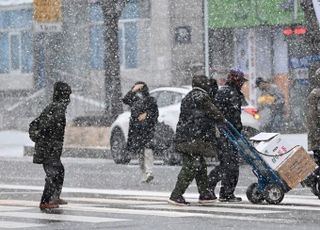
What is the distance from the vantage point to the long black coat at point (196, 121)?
15.8 meters

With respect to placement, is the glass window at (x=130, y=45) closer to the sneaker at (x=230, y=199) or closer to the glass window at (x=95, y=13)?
the glass window at (x=95, y=13)

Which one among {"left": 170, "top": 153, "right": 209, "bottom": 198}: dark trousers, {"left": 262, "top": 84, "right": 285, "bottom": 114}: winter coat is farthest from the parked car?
{"left": 170, "top": 153, "right": 209, "bottom": 198}: dark trousers

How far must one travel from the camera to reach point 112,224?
13305 mm

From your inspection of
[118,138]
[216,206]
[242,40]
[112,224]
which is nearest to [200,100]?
[216,206]

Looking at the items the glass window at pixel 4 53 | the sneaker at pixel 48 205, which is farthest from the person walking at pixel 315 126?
the glass window at pixel 4 53

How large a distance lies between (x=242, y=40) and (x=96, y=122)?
7399mm

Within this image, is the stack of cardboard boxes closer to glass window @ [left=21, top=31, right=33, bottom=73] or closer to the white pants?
the white pants

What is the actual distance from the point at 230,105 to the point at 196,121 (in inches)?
27.4

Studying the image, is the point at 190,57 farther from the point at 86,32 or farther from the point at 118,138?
the point at 118,138

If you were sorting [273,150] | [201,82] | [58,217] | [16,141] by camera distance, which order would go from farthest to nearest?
1. [16,141]
2. [201,82]
3. [273,150]
4. [58,217]

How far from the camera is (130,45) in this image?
4281cm

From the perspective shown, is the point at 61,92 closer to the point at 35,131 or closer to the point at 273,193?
the point at 35,131

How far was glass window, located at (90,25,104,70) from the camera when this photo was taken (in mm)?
→ 43875

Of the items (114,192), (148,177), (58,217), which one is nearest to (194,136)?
(58,217)
